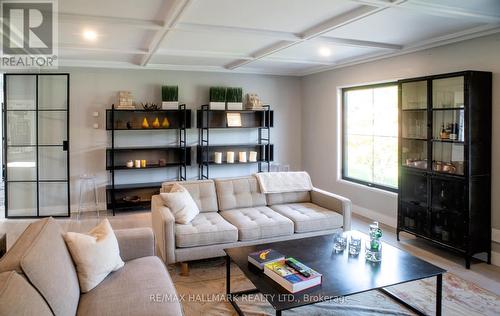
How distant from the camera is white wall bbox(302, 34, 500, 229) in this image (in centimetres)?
382

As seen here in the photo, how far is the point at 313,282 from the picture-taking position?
237cm

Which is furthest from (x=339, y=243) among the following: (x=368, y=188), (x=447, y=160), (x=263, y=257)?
(x=368, y=188)

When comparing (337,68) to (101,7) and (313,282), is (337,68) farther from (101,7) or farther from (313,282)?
(313,282)

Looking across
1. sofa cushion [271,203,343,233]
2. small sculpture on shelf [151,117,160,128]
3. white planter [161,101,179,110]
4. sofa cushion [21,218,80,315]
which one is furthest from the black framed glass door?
sofa cushion [21,218,80,315]

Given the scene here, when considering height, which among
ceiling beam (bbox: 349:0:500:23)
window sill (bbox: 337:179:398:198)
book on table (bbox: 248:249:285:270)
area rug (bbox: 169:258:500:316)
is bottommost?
area rug (bbox: 169:258:500:316)

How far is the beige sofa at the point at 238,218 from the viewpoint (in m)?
3.53

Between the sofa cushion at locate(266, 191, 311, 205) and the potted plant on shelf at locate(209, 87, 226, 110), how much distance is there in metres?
2.37

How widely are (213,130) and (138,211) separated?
190 centimetres

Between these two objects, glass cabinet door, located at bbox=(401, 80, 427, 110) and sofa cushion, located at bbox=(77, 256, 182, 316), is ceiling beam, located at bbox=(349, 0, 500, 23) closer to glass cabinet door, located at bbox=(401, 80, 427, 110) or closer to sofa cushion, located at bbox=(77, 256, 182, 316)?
glass cabinet door, located at bbox=(401, 80, 427, 110)

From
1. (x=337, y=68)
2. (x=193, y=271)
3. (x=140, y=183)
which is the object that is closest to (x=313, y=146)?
(x=337, y=68)

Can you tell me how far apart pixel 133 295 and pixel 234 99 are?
15.8 ft

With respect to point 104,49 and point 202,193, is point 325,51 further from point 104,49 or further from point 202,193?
point 104,49

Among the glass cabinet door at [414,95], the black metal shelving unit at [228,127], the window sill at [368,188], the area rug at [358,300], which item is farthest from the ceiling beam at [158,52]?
the area rug at [358,300]

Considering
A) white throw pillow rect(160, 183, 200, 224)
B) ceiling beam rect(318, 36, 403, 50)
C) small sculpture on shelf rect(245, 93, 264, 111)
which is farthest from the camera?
small sculpture on shelf rect(245, 93, 264, 111)
